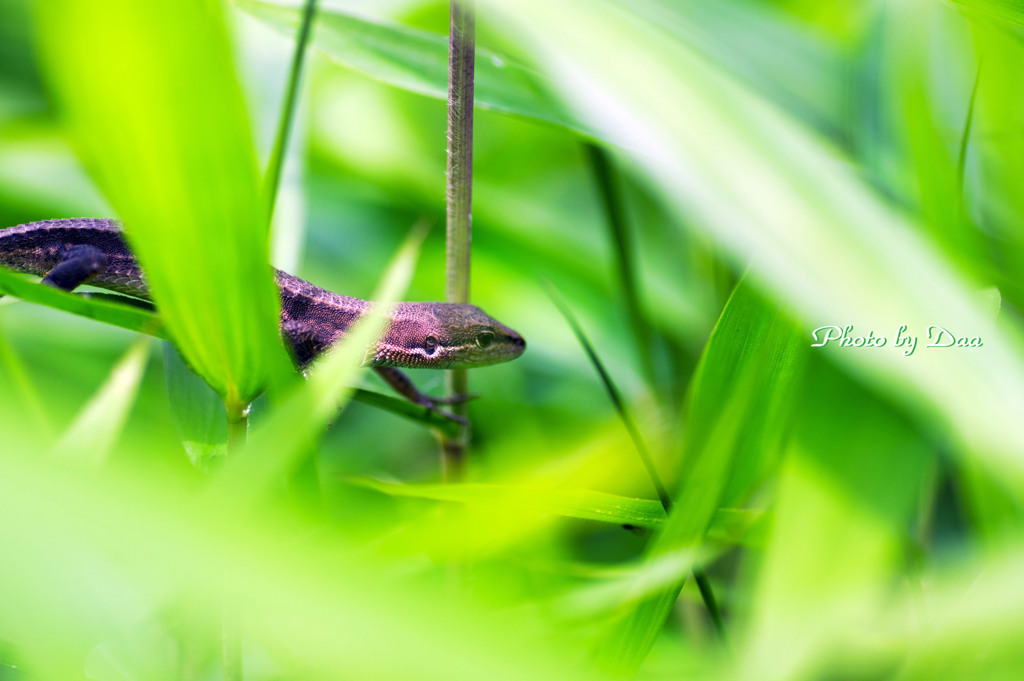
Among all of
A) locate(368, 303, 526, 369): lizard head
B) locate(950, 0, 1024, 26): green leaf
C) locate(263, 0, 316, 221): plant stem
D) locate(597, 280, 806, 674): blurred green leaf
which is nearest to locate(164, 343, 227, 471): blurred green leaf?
locate(263, 0, 316, 221): plant stem

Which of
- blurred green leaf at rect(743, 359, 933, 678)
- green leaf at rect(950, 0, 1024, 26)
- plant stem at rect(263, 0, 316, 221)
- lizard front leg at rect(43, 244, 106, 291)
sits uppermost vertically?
green leaf at rect(950, 0, 1024, 26)

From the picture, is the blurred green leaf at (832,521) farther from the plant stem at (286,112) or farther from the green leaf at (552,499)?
the plant stem at (286,112)

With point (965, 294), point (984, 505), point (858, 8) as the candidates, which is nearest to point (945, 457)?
point (984, 505)

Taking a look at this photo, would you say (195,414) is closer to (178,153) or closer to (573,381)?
(178,153)

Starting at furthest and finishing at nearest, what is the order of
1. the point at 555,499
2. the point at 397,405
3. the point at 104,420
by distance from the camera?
the point at 104,420 < the point at 397,405 < the point at 555,499

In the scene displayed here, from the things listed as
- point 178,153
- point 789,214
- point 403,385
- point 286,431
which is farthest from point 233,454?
point 403,385

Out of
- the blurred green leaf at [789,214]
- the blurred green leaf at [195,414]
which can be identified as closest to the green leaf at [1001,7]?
the blurred green leaf at [789,214]

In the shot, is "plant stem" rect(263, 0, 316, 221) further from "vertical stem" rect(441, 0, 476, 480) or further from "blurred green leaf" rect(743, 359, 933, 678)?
"blurred green leaf" rect(743, 359, 933, 678)
